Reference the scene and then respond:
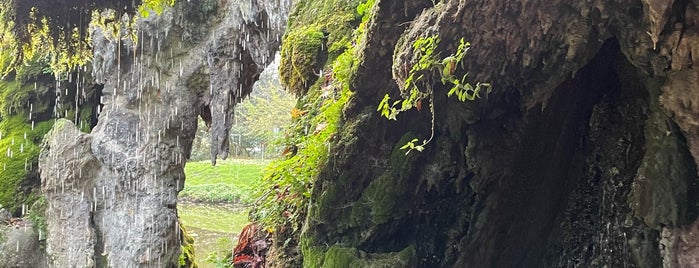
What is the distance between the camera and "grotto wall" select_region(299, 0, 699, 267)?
3.26m

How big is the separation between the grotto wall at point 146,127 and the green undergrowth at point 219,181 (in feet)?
42.9

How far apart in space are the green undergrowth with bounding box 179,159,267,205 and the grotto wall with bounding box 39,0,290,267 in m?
13.1

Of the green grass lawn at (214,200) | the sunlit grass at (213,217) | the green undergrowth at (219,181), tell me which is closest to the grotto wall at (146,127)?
the green grass lawn at (214,200)

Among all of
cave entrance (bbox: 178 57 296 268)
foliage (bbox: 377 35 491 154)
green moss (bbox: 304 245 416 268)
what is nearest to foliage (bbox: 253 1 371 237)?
green moss (bbox: 304 245 416 268)

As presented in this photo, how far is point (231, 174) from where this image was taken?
2569 cm

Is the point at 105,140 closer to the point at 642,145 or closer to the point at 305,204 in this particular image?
the point at 305,204

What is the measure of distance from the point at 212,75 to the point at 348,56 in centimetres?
415

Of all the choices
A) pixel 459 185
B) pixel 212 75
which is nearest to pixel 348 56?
pixel 459 185

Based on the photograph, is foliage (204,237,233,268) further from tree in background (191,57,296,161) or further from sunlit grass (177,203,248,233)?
tree in background (191,57,296,161)

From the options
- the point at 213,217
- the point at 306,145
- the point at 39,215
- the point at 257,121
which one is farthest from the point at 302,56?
the point at 257,121

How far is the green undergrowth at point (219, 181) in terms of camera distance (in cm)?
2298

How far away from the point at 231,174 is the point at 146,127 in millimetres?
18021

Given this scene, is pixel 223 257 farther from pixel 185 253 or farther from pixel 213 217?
pixel 213 217

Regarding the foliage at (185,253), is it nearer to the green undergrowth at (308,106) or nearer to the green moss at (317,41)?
the green undergrowth at (308,106)
